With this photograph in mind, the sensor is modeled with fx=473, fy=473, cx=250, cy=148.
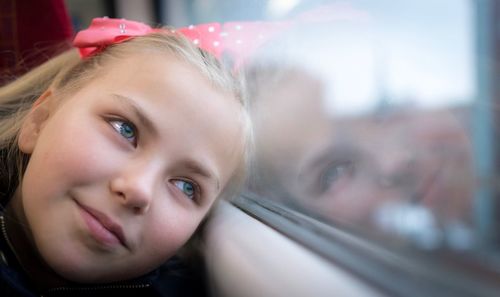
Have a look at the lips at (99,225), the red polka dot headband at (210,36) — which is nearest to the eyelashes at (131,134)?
the lips at (99,225)

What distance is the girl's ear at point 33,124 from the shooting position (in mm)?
741

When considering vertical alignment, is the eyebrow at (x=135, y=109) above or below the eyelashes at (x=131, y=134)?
above

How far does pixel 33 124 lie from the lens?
759 millimetres

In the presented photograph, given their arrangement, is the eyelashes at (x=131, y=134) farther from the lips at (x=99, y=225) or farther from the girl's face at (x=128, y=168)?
the lips at (x=99, y=225)

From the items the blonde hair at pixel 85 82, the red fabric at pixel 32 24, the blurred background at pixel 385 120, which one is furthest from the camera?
the red fabric at pixel 32 24

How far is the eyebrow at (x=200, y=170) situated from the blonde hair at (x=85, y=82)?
0.23 ft

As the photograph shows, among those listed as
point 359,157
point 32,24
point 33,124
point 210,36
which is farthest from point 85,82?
point 32,24

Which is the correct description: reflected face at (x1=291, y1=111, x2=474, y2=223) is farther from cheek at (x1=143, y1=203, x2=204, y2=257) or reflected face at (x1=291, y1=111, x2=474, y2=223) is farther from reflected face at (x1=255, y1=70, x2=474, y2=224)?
cheek at (x1=143, y1=203, x2=204, y2=257)

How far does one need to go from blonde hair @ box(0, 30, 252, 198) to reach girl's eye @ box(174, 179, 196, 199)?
91mm

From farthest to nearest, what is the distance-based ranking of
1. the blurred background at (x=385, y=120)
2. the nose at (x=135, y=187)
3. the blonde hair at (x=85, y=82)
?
the blonde hair at (x=85, y=82) < the nose at (x=135, y=187) < the blurred background at (x=385, y=120)

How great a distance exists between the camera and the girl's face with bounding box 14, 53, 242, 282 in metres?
0.61

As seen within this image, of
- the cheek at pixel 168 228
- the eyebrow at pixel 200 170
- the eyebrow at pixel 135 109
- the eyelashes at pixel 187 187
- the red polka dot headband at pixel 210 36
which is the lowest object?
the cheek at pixel 168 228

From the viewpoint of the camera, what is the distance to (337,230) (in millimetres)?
568

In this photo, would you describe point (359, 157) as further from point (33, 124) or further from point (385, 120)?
point (33, 124)
